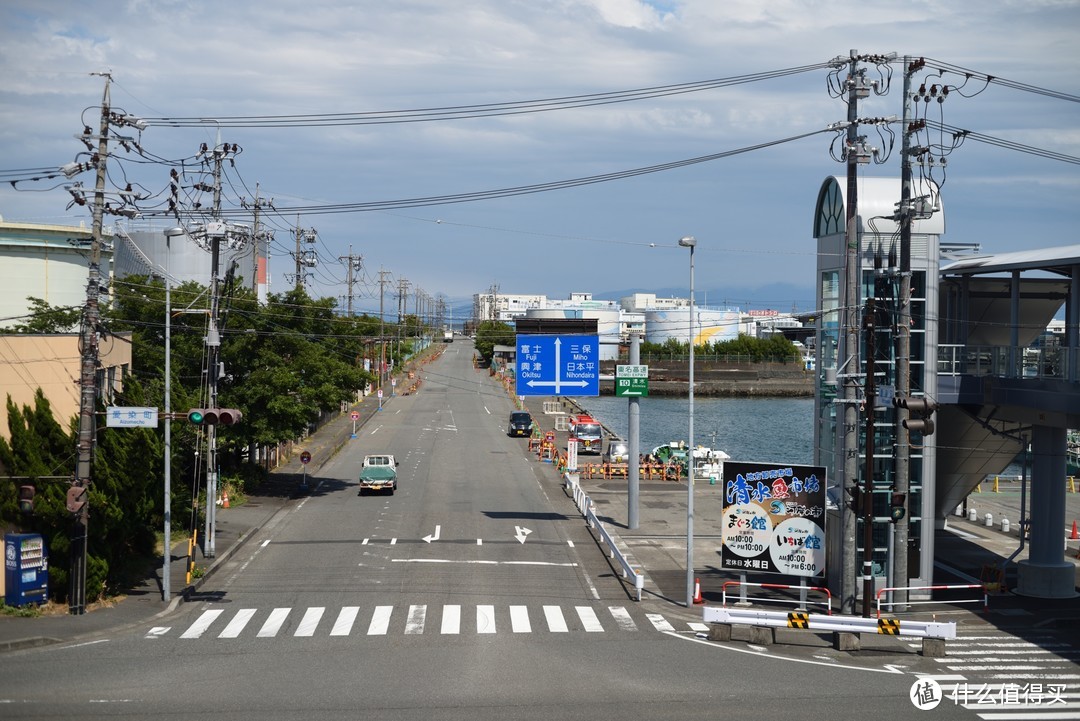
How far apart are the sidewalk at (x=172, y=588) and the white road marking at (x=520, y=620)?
8.28m

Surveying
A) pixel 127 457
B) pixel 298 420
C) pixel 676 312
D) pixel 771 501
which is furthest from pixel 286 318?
pixel 676 312

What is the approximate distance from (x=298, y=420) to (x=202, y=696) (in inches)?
1070

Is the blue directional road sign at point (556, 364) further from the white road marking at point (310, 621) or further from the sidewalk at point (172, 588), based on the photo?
the white road marking at point (310, 621)

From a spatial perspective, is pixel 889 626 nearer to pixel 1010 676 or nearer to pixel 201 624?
pixel 1010 676

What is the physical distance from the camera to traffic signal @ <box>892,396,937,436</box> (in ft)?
73.2

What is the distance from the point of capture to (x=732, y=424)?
10469 centimetres

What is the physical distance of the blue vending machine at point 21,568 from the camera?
22.5 m

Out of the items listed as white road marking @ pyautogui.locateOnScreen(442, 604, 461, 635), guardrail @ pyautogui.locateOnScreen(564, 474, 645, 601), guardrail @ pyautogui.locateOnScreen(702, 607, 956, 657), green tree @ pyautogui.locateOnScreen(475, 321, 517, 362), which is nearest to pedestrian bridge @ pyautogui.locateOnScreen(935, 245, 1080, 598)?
guardrail @ pyautogui.locateOnScreen(702, 607, 956, 657)

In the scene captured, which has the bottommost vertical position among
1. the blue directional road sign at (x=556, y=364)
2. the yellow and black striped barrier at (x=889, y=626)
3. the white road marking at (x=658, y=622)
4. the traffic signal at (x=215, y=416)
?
the white road marking at (x=658, y=622)

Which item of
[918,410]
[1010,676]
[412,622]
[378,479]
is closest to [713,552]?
[918,410]

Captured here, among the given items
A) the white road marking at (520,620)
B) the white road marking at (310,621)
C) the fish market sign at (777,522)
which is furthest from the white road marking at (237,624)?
the fish market sign at (777,522)

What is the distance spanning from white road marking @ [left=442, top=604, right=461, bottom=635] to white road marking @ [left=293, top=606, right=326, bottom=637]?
2890mm

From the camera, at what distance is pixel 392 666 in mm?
19000

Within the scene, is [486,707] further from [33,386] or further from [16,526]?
[33,386]
